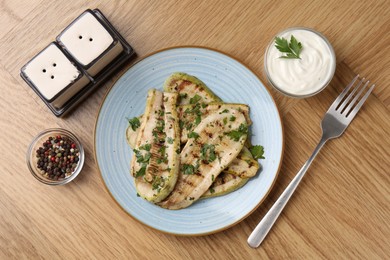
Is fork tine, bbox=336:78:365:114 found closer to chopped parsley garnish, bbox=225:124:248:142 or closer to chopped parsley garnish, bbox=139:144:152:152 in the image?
chopped parsley garnish, bbox=225:124:248:142

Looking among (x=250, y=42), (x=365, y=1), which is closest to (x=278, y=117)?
(x=250, y=42)

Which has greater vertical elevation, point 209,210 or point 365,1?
point 365,1

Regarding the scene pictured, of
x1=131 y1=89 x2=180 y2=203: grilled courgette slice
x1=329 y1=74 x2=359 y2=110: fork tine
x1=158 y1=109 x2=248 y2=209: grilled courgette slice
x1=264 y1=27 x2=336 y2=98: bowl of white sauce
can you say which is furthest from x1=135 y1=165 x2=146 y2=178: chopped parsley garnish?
x1=329 y1=74 x2=359 y2=110: fork tine

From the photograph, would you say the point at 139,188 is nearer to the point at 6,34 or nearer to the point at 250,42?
the point at 250,42

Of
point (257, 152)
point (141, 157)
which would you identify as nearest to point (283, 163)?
point (257, 152)

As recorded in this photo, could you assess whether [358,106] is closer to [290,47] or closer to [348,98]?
[348,98]

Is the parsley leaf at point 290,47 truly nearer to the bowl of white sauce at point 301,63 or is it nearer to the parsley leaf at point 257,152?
the bowl of white sauce at point 301,63
